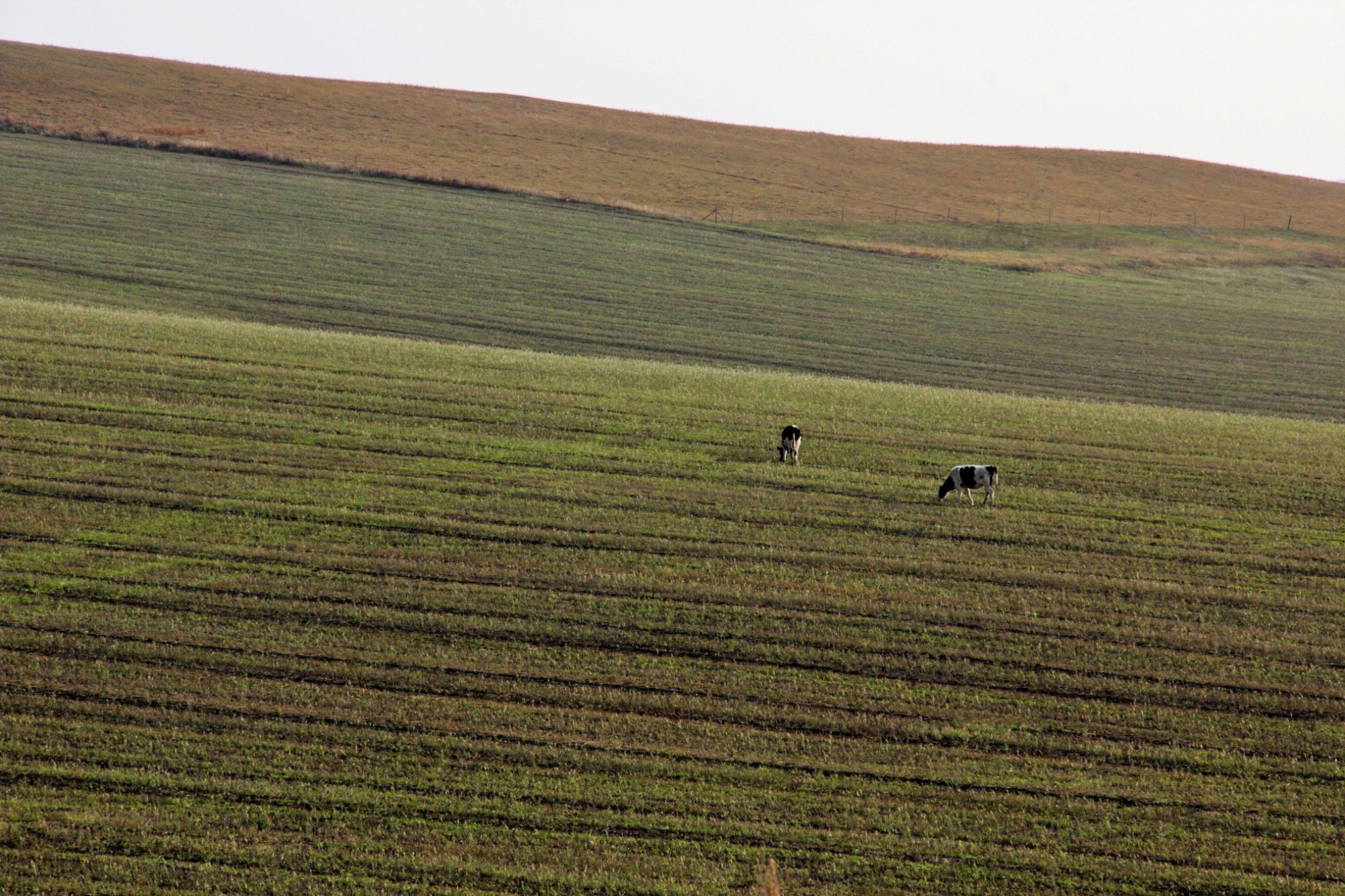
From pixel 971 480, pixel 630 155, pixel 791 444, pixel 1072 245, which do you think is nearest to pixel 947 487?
pixel 971 480

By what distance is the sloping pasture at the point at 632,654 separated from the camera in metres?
10.5

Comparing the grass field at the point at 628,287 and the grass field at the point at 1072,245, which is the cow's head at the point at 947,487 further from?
the grass field at the point at 1072,245

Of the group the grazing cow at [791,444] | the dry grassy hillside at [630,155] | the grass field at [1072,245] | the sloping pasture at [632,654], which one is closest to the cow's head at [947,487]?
the sloping pasture at [632,654]

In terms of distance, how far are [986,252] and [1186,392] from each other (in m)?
22.2

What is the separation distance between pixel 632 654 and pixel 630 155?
57.8 meters

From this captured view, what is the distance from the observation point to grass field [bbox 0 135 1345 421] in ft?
117

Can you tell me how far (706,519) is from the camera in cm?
1753

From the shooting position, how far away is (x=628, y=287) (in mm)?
43719

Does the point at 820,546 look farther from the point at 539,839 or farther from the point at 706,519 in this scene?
the point at 539,839

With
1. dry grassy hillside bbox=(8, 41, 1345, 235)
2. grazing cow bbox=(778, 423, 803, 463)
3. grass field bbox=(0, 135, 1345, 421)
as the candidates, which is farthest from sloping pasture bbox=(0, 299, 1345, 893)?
dry grassy hillside bbox=(8, 41, 1345, 235)

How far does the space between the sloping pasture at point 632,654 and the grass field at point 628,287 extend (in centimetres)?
1380

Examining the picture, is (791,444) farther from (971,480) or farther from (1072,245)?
(1072,245)

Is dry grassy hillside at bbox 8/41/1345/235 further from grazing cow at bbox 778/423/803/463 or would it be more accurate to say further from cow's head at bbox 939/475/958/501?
cow's head at bbox 939/475/958/501

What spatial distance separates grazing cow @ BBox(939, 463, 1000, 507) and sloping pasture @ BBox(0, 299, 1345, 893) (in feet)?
1.93
